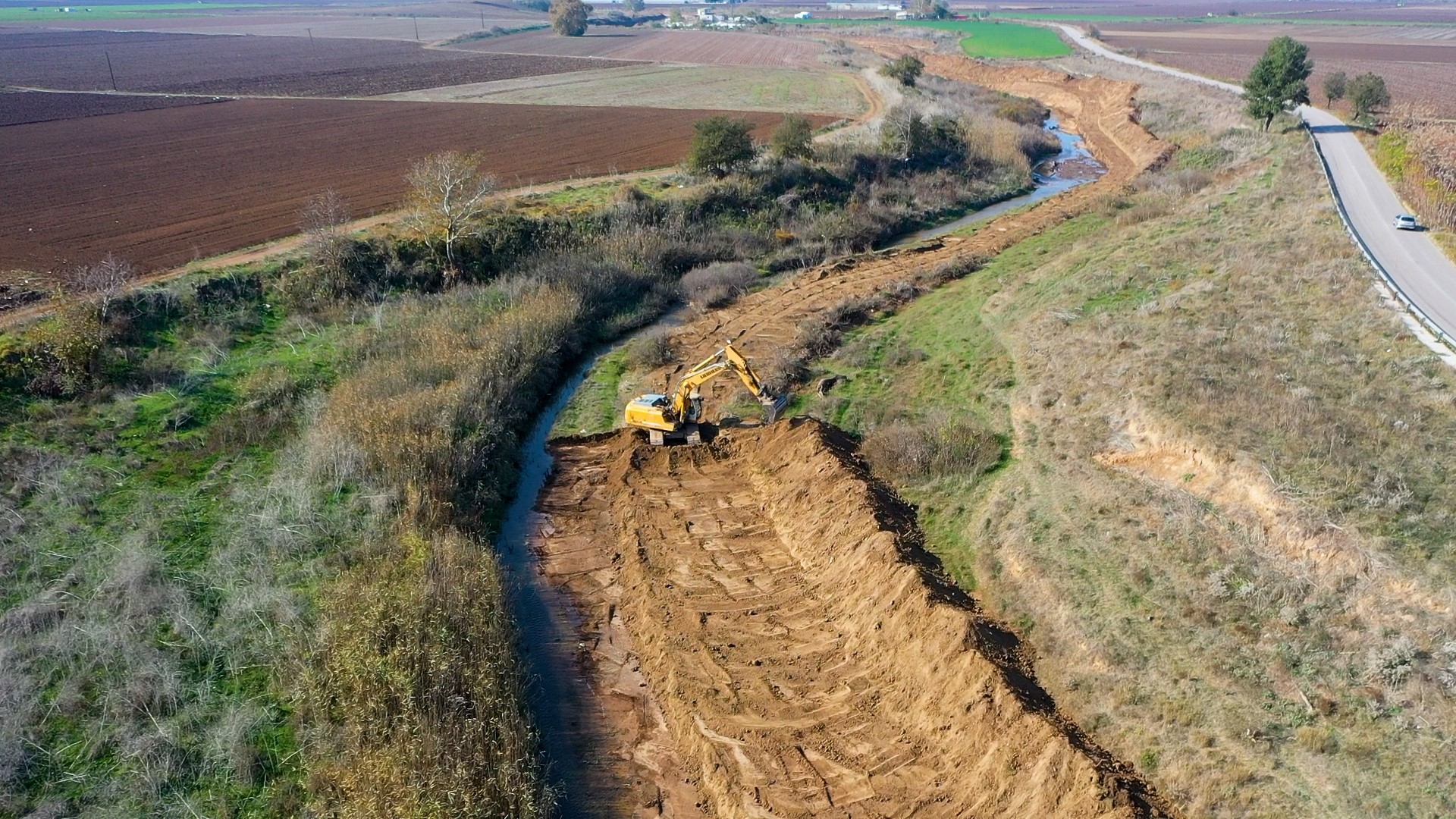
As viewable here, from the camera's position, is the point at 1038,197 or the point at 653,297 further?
the point at 1038,197

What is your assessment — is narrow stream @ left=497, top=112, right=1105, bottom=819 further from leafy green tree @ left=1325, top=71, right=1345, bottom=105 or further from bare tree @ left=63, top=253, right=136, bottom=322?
leafy green tree @ left=1325, top=71, right=1345, bottom=105

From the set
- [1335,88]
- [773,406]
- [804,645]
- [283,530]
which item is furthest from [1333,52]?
[283,530]

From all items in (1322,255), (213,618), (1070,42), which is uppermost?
(1070,42)

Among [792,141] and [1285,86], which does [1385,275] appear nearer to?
[792,141]

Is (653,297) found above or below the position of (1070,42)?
below

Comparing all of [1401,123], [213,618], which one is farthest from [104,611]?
[1401,123]

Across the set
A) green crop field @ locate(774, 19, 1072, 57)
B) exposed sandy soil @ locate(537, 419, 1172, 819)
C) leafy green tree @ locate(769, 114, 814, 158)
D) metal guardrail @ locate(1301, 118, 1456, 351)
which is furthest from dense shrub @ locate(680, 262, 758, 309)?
green crop field @ locate(774, 19, 1072, 57)

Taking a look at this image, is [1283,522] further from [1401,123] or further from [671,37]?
[671,37]

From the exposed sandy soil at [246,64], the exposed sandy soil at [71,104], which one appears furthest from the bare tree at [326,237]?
the exposed sandy soil at [246,64]
